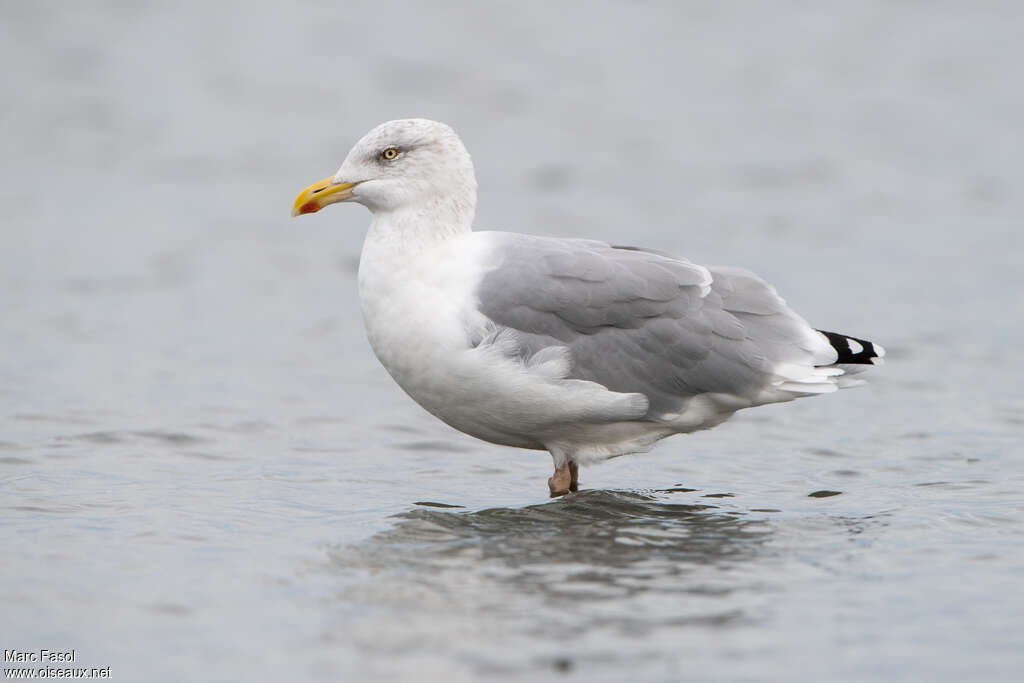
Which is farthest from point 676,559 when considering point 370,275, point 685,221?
point 685,221

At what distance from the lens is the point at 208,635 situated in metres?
5.52

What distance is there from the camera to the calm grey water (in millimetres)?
5691

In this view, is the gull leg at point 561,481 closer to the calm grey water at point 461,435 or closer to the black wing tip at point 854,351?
the calm grey water at point 461,435

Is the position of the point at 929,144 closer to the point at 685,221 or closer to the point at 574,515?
the point at 685,221

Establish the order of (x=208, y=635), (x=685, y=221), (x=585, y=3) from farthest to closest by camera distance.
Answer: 1. (x=585, y=3)
2. (x=685, y=221)
3. (x=208, y=635)

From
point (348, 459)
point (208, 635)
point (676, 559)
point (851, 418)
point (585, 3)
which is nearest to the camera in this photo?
point (208, 635)

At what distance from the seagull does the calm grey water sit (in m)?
0.52

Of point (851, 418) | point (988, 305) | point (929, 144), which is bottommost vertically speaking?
point (851, 418)

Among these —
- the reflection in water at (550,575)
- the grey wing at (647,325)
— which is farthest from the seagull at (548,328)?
the reflection in water at (550,575)

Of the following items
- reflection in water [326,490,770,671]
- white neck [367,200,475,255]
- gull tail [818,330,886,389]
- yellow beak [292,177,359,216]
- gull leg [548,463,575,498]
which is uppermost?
yellow beak [292,177,359,216]

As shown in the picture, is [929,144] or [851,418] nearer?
[851,418]

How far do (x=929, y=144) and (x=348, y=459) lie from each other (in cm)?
1077

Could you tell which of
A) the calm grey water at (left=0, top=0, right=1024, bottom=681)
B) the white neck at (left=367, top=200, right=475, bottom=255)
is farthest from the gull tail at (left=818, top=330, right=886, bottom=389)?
the white neck at (left=367, top=200, right=475, bottom=255)

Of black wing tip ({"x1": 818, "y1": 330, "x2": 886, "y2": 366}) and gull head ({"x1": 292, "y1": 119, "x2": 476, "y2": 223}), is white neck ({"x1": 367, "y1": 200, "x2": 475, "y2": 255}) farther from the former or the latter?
black wing tip ({"x1": 818, "y1": 330, "x2": 886, "y2": 366})
